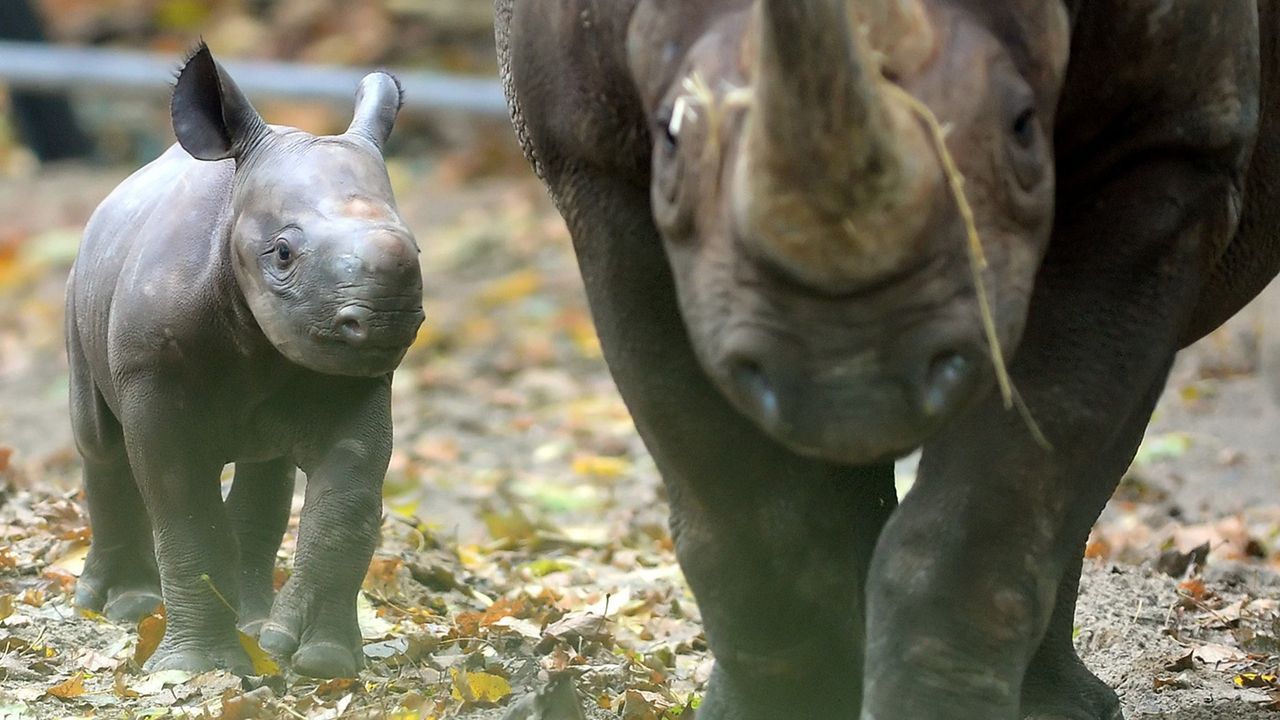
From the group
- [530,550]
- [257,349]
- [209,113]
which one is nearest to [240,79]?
[530,550]

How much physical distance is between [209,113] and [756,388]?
104 inches

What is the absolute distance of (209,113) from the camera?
546cm

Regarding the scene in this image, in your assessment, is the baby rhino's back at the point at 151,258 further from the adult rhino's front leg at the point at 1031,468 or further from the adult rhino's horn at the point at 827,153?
the adult rhino's horn at the point at 827,153

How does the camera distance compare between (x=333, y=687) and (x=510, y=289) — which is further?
(x=510, y=289)

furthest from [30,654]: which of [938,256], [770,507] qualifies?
[938,256]

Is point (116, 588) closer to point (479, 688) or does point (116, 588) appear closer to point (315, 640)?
point (315, 640)

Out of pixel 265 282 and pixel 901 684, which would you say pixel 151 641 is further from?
pixel 901 684

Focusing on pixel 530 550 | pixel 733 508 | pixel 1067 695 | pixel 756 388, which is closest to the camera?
pixel 756 388

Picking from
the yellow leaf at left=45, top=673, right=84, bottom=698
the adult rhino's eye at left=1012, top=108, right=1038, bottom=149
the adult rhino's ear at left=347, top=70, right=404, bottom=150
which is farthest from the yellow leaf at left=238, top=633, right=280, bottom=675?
the adult rhino's eye at left=1012, top=108, right=1038, bottom=149

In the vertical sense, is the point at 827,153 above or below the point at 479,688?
above

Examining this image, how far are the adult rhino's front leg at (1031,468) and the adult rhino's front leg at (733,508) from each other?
0.45 m

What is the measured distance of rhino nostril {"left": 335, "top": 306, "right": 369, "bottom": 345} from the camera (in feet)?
A: 16.4

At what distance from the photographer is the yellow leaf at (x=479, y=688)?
5090mm

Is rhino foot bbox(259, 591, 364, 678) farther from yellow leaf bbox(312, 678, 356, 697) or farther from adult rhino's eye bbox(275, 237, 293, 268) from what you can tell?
adult rhino's eye bbox(275, 237, 293, 268)
